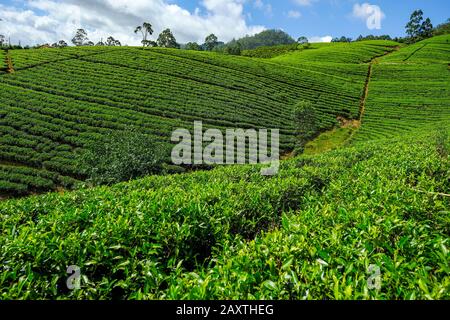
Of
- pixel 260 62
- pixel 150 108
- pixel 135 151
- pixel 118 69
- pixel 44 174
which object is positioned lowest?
pixel 44 174

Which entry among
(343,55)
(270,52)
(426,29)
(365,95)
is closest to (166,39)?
(270,52)

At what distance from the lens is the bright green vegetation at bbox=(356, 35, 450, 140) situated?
44.7m

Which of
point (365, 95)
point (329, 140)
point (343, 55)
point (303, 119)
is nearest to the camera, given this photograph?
point (303, 119)

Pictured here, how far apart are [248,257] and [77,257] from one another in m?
2.17

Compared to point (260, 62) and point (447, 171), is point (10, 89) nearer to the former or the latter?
point (447, 171)

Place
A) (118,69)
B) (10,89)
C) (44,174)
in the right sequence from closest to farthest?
(44,174) → (10,89) → (118,69)

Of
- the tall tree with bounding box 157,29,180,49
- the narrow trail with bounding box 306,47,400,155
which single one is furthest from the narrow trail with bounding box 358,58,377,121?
the tall tree with bounding box 157,29,180,49

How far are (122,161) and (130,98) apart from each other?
22.2 meters

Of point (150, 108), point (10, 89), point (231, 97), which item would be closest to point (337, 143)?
point (231, 97)

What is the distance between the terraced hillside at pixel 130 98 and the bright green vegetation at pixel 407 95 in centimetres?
393

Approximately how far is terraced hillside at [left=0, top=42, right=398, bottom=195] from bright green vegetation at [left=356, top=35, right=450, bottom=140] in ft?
12.9

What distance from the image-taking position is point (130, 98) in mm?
40969

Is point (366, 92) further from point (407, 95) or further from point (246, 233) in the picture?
point (246, 233)

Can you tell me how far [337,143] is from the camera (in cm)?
3925
